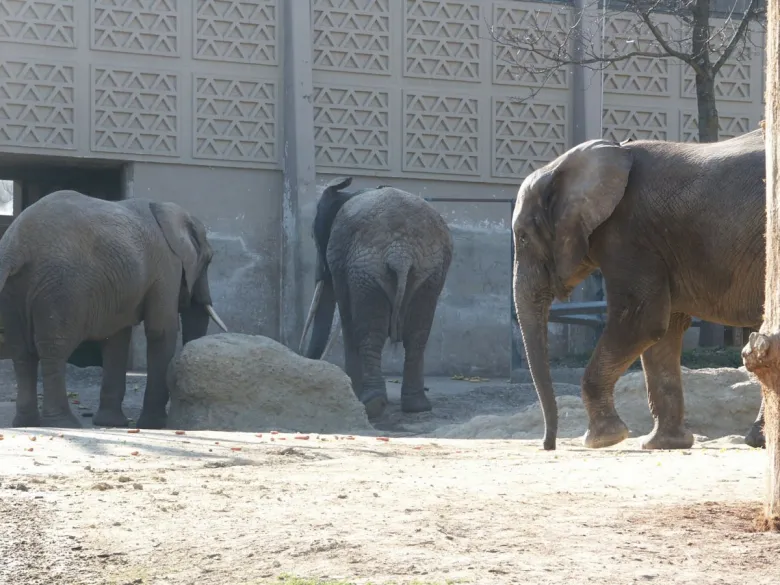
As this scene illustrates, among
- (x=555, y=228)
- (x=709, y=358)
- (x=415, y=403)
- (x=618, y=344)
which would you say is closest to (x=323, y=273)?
(x=415, y=403)

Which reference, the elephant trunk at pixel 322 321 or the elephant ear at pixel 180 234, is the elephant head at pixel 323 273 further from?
the elephant ear at pixel 180 234

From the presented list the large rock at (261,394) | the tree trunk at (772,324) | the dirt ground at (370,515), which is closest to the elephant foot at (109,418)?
the large rock at (261,394)

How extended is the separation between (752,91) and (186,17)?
8.20 m

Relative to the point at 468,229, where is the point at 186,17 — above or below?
above

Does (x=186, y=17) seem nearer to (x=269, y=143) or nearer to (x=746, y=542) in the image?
(x=269, y=143)

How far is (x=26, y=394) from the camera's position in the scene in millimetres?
12078

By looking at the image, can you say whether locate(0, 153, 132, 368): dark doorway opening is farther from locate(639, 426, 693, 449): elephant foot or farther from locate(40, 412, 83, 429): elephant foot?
locate(639, 426, 693, 449): elephant foot

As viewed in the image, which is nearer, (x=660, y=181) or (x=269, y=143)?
(x=660, y=181)

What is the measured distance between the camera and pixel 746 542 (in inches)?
180

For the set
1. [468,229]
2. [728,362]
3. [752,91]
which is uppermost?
[752,91]

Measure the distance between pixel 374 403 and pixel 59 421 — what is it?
2922 millimetres

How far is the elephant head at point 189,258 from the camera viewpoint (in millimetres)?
13492

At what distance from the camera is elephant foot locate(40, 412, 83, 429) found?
39.2 ft

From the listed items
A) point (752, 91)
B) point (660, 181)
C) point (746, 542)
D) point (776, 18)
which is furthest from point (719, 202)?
point (752, 91)
